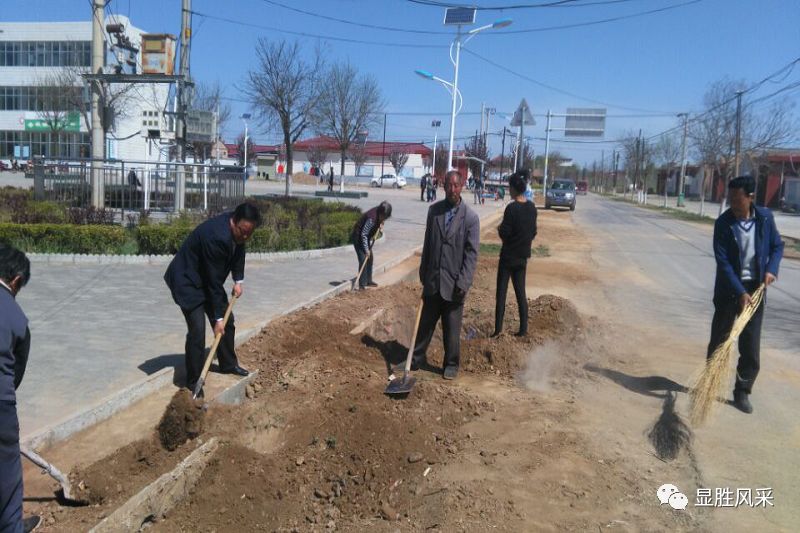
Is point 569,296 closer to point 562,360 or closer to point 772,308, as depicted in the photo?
point 772,308

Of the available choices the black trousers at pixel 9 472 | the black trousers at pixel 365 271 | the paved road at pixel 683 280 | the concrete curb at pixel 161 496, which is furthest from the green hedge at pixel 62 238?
the black trousers at pixel 9 472

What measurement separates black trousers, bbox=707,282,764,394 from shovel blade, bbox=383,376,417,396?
2.48 meters

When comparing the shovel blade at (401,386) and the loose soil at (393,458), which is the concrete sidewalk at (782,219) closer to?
the loose soil at (393,458)

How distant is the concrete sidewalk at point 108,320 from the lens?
15.7 feet

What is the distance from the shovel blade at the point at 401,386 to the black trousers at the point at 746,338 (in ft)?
8.12

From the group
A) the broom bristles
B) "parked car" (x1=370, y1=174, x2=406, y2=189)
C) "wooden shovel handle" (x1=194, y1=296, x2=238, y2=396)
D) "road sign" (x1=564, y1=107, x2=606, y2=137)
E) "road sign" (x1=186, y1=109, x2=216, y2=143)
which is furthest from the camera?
"parked car" (x1=370, y1=174, x2=406, y2=189)

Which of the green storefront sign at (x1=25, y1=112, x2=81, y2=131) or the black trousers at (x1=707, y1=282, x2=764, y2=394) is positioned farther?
the green storefront sign at (x1=25, y1=112, x2=81, y2=131)

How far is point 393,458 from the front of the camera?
394 cm

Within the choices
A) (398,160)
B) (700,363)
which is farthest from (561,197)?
(398,160)

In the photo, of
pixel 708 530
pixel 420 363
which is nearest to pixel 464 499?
pixel 708 530

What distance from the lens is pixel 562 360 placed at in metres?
6.24

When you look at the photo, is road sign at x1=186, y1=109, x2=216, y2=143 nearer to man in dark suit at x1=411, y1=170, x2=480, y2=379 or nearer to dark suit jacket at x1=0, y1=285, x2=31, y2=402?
man in dark suit at x1=411, y1=170, x2=480, y2=379

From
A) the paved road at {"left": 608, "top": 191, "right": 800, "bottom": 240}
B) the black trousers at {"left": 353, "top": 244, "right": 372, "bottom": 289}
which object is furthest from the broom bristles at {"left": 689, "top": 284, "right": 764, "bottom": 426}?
the paved road at {"left": 608, "top": 191, "right": 800, "bottom": 240}

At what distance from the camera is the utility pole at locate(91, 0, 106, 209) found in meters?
14.5
